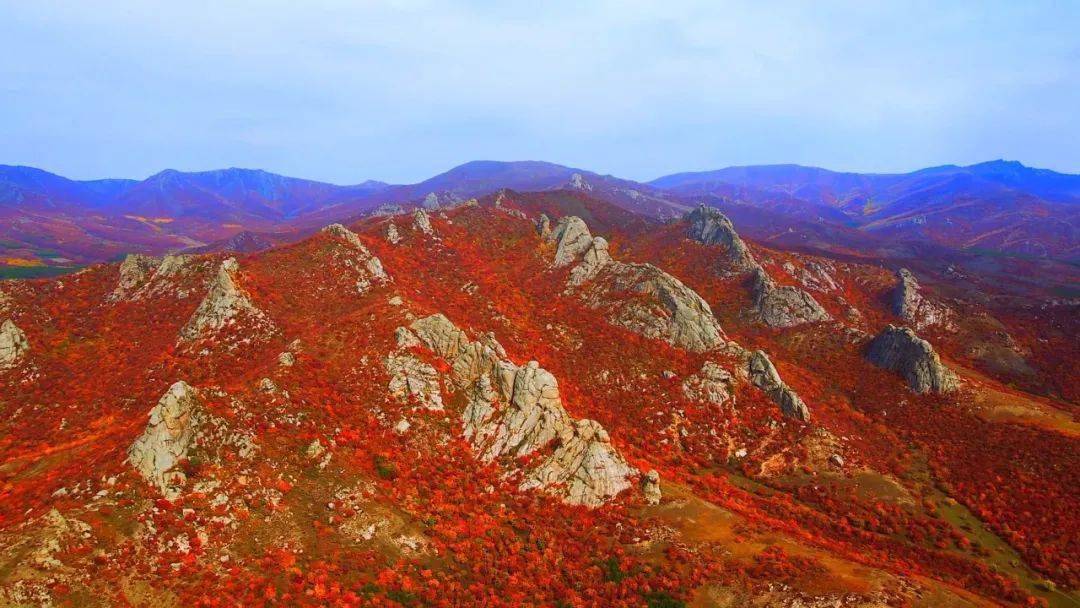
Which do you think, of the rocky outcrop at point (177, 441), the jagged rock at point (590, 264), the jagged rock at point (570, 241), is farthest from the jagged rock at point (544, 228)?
the rocky outcrop at point (177, 441)

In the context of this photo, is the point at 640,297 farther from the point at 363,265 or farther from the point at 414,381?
the point at 414,381

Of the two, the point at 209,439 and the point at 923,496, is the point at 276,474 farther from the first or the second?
the point at 923,496

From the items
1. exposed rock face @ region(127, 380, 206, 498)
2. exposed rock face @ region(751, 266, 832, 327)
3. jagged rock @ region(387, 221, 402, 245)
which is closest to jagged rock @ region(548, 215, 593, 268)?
jagged rock @ region(387, 221, 402, 245)

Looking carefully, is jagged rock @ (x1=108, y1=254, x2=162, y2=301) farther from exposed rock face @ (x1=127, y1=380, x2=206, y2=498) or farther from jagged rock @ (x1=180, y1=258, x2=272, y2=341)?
exposed rock face @ (x1=127, y1=380, x2=206, y2=498)

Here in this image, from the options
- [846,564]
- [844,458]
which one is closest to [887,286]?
[844,458]

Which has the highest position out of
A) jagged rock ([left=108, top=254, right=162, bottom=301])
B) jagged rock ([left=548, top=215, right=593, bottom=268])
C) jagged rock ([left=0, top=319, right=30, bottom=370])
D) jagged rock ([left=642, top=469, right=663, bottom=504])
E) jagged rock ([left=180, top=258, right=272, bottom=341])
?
jagged rock ([left=548, top=215, right=593, bottom=268])

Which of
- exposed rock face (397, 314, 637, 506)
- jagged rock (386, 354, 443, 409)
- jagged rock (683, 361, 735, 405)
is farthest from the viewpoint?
jagged rock (683, 361, 735, 405)

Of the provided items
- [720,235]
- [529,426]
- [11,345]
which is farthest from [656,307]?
[11,345]
